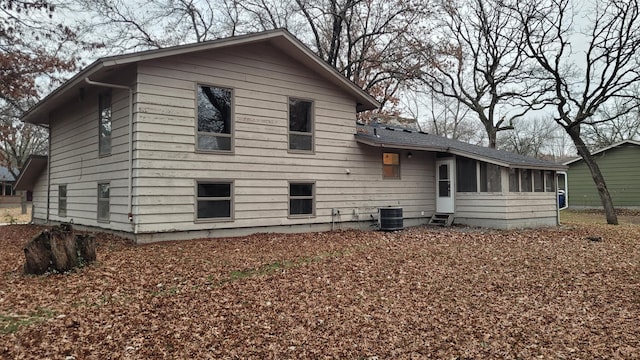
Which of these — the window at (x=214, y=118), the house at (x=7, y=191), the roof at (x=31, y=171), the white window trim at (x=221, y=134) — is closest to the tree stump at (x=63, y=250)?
the white window trim at (x=221, y=134)

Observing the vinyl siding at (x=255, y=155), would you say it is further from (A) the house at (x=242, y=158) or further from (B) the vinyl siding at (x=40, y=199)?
(B) the vinyl siding at (x=40, y=199)

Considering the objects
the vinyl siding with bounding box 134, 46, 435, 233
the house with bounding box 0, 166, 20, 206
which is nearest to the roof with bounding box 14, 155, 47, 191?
the vinyl siding with bounding box 134, 46, 435, 233

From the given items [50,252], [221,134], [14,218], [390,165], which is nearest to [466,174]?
[390,165]

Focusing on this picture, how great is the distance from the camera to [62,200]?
13.9 m

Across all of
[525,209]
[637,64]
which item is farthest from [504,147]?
[525,209]

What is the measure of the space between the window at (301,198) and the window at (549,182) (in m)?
9.05

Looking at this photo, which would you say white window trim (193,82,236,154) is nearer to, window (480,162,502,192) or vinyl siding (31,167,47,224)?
window (480,162,502,192)

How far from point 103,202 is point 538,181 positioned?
14201mm

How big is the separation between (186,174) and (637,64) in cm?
1836

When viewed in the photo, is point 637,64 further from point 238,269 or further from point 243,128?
point 238,269

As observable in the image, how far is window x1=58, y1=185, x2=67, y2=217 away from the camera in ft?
44.8

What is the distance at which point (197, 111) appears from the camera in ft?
33.1

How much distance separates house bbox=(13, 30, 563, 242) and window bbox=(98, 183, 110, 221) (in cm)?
3

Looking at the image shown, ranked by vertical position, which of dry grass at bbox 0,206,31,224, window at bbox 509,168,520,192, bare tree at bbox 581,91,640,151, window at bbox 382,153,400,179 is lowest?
dry grass at bbox 0,206,31,224
